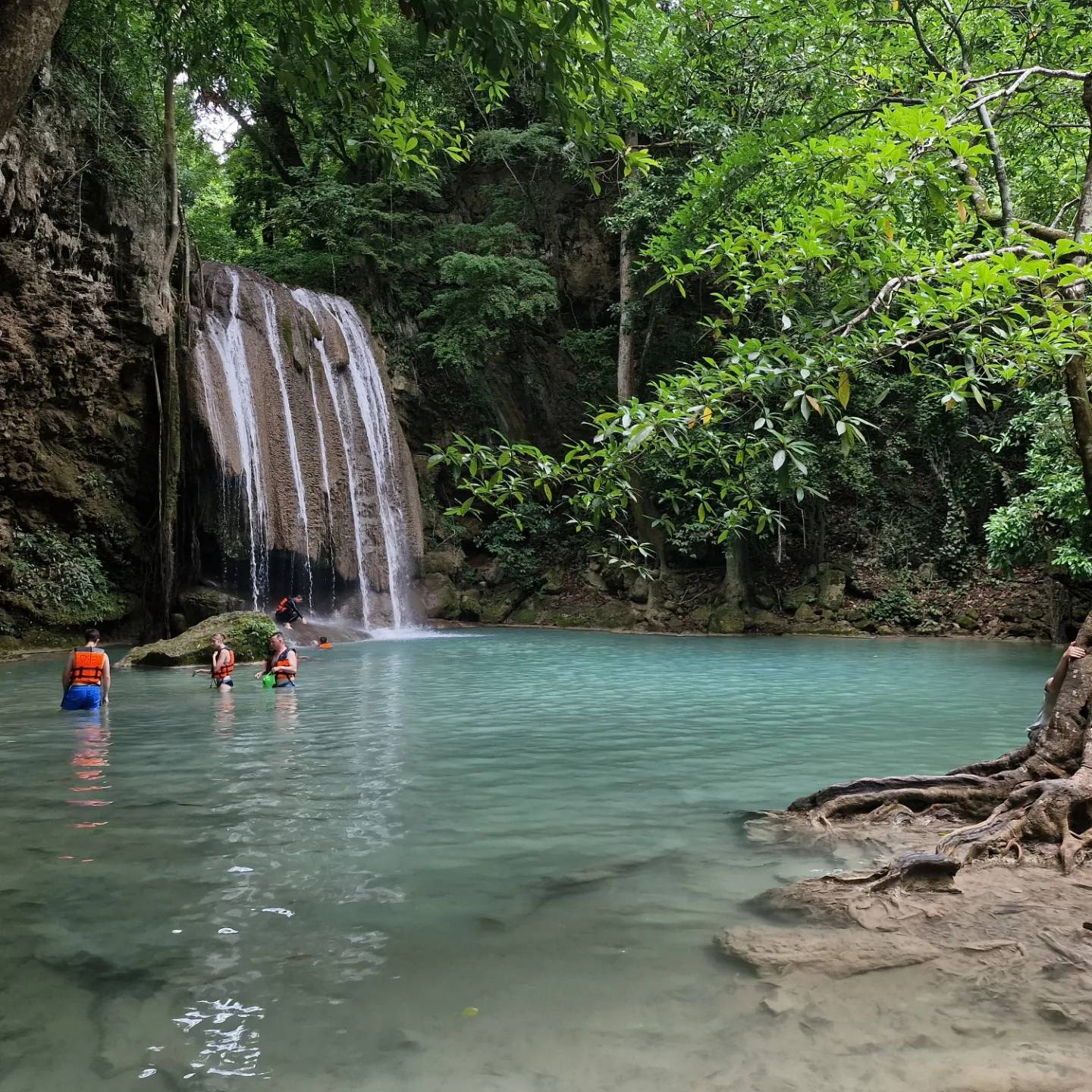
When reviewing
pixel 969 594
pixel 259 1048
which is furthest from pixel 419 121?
pixel 969 594

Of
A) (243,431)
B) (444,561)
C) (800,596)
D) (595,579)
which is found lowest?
(800,596)

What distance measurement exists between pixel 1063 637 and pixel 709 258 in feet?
58.3

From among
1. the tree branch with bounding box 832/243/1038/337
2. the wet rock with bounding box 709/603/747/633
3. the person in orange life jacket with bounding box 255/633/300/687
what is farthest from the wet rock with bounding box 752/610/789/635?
the tree branch with bounding box 832/243/1038/337

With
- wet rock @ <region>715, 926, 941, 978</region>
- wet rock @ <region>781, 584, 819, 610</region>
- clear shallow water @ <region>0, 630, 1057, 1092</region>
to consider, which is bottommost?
clear shallow water @ <region>0, 630, 1057, 1092</region>

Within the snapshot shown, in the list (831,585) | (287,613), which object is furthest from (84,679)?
(831,585)

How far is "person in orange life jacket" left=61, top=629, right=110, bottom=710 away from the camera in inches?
380

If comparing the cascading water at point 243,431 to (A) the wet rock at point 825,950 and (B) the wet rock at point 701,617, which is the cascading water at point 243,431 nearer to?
(B) the wet rock at point 701,617

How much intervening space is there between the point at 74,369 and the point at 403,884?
1637 centimetres

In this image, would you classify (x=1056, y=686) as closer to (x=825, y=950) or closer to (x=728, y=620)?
(x=825, y=950)

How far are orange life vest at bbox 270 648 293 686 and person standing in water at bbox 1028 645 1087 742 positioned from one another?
29.9ft

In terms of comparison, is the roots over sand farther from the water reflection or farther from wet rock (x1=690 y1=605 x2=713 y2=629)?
wet rock (x1=690 y1=605 x2=713 y2=629)

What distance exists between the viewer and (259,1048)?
2758 millimetres

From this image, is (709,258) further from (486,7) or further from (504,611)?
(504,611)

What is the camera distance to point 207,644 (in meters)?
14.9
